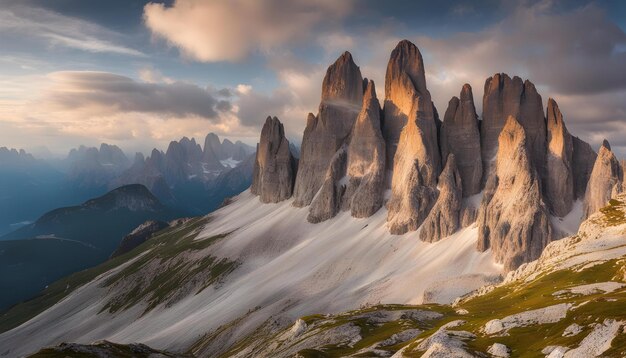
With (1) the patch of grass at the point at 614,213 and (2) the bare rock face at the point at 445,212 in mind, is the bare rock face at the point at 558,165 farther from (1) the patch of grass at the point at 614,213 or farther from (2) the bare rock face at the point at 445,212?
(1) the patch of grass at the point at 614,213

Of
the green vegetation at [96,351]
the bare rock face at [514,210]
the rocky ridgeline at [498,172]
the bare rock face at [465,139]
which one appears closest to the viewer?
the green vegetation at [96,351]

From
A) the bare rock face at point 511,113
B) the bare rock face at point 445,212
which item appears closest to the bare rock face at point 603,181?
the bare rock face at point 511,113

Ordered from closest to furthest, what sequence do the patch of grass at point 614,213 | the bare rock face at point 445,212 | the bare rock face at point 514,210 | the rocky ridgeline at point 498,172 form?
the patch of grass at point 614,213 → the bare rock face at point 514,210 → the rocky ridgeline at point 498,172 → the bare rock face at point 445,212

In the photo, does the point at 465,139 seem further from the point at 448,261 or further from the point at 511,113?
the point at 448,261

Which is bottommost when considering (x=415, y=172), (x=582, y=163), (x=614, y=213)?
(x=614, y=213)

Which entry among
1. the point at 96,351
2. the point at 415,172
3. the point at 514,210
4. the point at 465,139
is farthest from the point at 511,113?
the point at 96,351

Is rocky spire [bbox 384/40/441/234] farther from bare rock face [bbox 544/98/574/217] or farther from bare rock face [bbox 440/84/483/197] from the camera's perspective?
bare rock face [bbox 544/98/574/217]

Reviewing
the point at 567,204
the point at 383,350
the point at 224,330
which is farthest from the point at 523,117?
the point at 383,350
